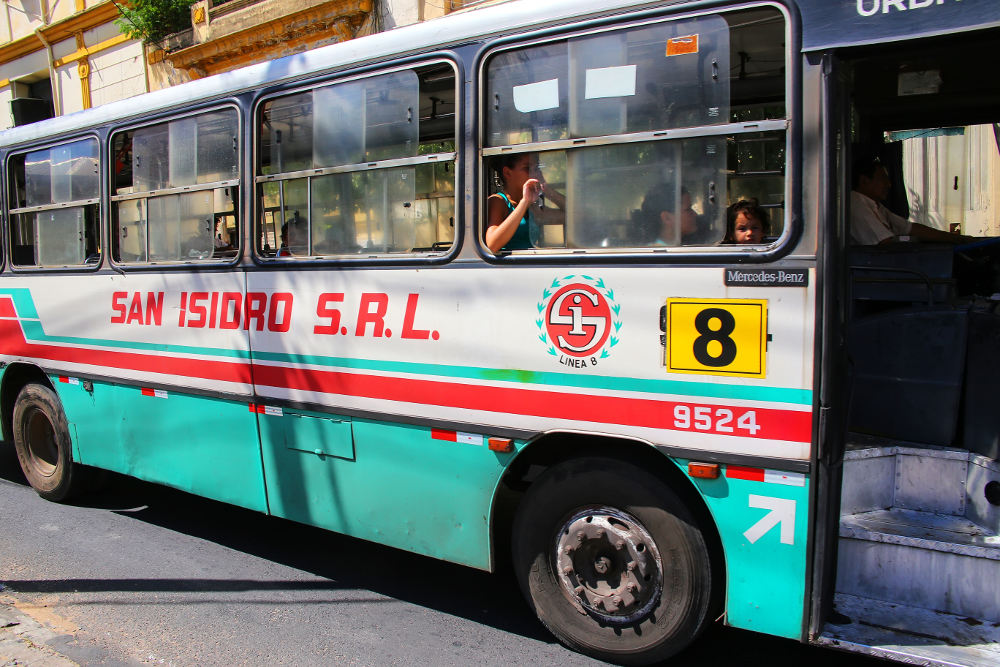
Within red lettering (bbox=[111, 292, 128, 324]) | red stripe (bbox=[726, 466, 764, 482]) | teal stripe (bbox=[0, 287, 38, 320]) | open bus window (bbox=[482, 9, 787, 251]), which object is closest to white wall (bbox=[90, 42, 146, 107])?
teal stripe (bbox=[0, 287, 38, 320])

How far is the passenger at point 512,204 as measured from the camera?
3402mm

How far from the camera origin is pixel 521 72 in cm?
339

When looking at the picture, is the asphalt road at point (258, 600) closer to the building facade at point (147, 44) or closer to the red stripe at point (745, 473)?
the red stripe at point (745, 473)

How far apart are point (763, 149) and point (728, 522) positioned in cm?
147

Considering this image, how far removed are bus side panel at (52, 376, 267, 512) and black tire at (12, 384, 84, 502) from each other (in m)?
0.18

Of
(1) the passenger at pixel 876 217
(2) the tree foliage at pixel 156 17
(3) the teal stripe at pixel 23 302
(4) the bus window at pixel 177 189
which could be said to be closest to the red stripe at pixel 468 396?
(4) the bus window at pixel 177 189

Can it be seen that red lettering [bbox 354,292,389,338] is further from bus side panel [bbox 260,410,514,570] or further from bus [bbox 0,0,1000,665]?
bus side panel [bbox 260,410,514,570]

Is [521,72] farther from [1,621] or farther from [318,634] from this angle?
[1,621]

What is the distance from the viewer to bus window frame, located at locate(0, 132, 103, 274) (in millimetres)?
5328

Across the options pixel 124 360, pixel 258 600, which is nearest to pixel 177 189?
pixel 124 360

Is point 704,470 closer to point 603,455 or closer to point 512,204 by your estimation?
point 603,455

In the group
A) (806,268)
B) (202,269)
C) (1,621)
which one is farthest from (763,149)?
(1,621)

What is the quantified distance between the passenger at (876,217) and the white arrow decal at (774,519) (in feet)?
7.08

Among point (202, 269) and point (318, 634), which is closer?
point (318, 634)
